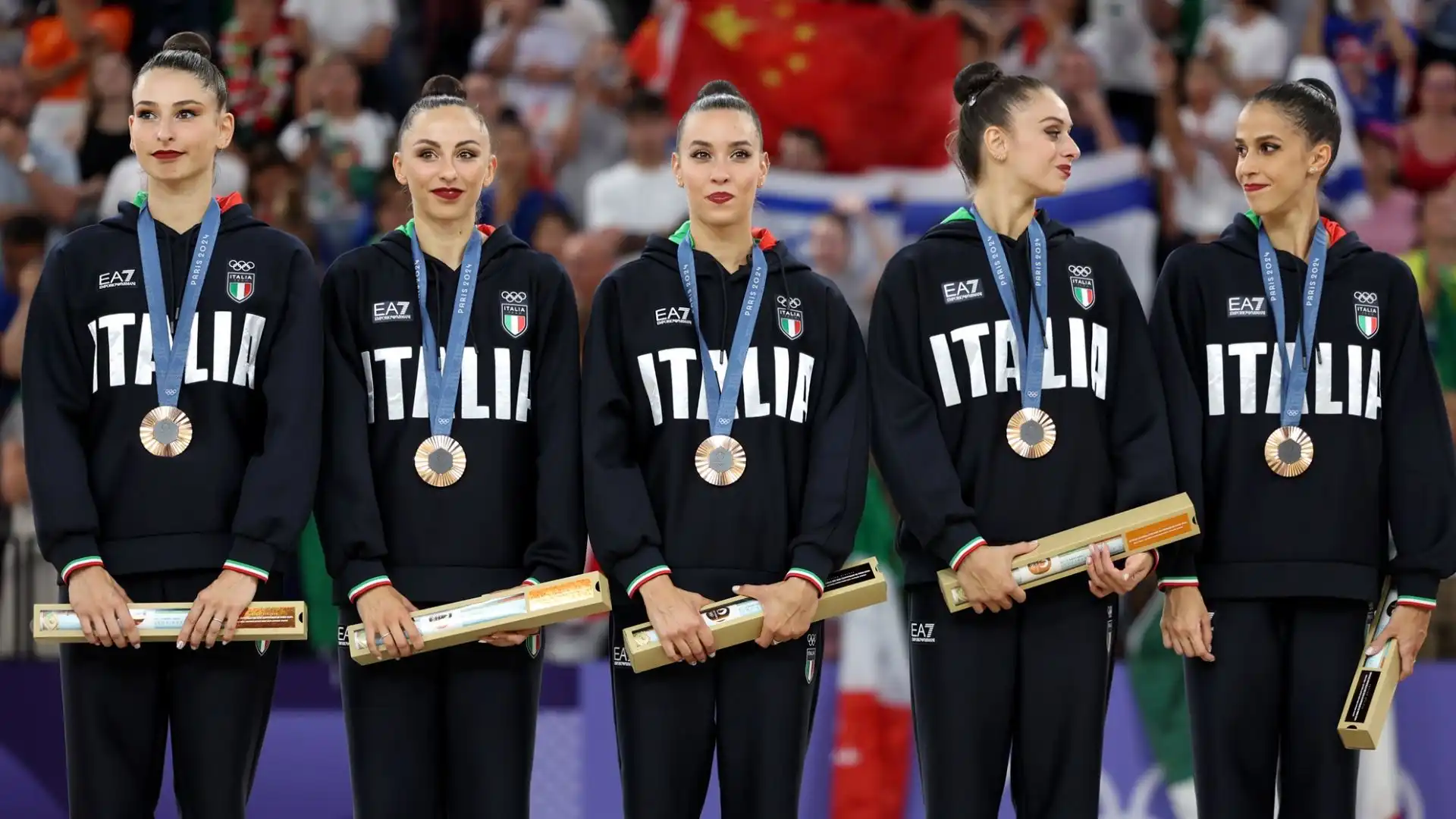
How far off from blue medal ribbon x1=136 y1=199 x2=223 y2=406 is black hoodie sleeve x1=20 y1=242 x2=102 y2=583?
0.62 feet

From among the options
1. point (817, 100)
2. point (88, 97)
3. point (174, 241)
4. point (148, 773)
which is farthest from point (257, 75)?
point (148, 773)

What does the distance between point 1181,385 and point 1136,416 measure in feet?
0.67

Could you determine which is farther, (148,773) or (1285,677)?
(1285,677)

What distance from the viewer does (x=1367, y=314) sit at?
4984 mm

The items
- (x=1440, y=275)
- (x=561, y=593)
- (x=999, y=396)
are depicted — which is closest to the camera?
(x=561, y=593)

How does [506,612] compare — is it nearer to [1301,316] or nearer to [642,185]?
Result: [1301,316]

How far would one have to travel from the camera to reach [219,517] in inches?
178

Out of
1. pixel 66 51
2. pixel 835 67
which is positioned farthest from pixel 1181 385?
pixel 66 51

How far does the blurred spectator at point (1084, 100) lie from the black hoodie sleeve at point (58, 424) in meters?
6.74

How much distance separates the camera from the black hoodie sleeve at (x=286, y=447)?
4.47 meters

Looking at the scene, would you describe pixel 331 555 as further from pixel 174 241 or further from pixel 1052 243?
pixel 1052 243

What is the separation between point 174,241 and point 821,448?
69.4 inches

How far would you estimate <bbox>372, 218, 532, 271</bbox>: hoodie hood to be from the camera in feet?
15.8

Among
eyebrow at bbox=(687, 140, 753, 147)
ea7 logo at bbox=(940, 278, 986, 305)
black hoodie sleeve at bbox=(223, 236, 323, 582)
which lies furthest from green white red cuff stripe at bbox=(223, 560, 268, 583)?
ea7 logo at bbox=(940, 278, 986, 305)
